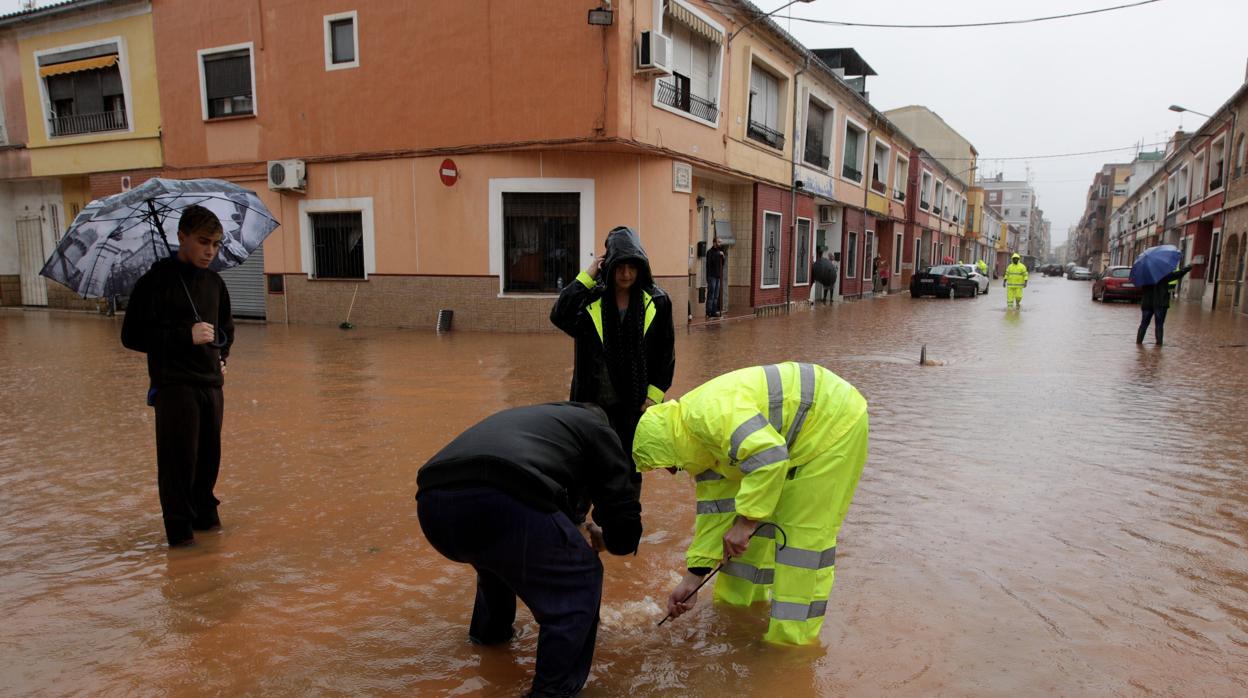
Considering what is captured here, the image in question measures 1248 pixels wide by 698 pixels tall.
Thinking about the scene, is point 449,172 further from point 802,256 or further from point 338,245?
point 802,256

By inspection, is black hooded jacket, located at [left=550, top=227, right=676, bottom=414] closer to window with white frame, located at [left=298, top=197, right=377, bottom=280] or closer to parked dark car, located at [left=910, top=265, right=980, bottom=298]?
window with white frame, located at [left=298, top=197, right=377, bottom=280]

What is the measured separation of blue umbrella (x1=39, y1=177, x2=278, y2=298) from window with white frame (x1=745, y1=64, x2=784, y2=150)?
14.4m

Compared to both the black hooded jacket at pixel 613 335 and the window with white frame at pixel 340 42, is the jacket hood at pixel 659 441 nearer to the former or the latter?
the black hooded jacket at pixel 613 335

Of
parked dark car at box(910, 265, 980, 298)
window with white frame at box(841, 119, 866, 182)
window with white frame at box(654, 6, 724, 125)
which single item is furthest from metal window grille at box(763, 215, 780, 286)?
parked dark car at box(910, 265, 980, 298)

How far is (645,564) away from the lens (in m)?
3.77

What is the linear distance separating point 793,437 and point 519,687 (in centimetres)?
138

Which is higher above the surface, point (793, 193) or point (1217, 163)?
point (1217, 163)

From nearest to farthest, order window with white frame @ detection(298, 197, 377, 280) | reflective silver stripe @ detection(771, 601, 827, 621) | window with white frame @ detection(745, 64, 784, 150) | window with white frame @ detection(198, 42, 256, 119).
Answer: reflective silver stripe @ detection(771, 601, 827, 621) → window with white frame @ detection(298, 197, 377, 280) → window with white frame @ detection(198, 42, 256, 119) → window with white frame @ detection(745, 64, 784, 150)

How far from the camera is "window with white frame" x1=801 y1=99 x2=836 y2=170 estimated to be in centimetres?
2172

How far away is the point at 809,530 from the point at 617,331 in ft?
4.78

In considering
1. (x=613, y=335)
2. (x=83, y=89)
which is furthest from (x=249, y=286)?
(x=613, y=335)

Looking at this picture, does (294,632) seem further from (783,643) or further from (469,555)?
(783,643)

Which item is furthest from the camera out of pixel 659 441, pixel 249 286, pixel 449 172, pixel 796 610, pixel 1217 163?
pixel 1217 163

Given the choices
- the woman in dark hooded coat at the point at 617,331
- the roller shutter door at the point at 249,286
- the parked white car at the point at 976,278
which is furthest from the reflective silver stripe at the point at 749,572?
the parked white car at the point at 976,278
